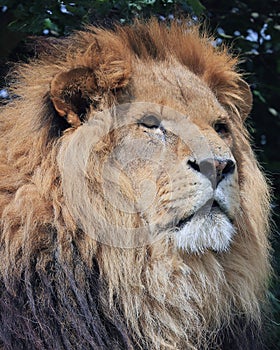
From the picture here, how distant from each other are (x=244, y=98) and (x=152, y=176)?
3.44 feet

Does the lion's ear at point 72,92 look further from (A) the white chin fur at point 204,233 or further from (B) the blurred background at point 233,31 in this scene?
(B) the blurred background at point 233,31

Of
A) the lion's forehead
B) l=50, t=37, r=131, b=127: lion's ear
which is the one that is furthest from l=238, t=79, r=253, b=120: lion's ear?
l=50, t=37, r=131, b=127: lion's ear

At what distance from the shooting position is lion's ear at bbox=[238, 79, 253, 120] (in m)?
3.98

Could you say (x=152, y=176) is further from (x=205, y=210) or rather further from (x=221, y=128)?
(x=221, y=128)

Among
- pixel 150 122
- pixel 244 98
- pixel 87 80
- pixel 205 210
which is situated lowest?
pixel 205 210

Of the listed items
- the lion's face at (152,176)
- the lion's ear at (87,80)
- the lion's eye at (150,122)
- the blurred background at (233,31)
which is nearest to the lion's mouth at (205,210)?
the lion's face at (152,176)

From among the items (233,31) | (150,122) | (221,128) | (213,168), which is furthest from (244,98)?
(233,31)

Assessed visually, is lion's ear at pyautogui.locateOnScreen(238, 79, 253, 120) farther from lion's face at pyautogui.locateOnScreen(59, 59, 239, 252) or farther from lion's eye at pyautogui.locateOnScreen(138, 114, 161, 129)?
lion's eye at pyautogui.locateOnScreen(138, 114, 161, 129)

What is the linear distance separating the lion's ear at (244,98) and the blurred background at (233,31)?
1.39 ft

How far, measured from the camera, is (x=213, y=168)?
3.09 meters

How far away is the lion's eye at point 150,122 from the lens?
3332 millimetres

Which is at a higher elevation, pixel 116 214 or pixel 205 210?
pixel 205 210

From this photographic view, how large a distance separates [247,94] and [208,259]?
3.58 ft

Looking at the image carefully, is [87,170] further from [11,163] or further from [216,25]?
[216,25]
